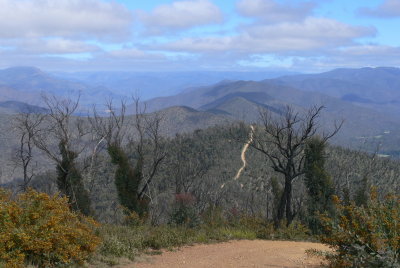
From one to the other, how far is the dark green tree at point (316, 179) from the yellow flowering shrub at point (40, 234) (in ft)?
54.2

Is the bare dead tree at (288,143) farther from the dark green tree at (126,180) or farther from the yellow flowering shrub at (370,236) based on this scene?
the yellow flowering shrub at (370,236)

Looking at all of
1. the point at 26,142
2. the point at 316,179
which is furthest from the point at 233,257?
the point at 26,142

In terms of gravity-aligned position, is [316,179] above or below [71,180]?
above

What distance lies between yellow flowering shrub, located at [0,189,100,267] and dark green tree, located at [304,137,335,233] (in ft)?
54.2

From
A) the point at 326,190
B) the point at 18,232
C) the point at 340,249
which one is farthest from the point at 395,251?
the point at 326,190

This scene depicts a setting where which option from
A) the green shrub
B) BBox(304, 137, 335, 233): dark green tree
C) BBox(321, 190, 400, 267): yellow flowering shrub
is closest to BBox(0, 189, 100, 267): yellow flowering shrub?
BBox(321, 190, 400, 267): yellow flowering shrub

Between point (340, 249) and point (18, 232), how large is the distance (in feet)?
17.5

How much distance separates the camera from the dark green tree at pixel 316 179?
2241 centimetres

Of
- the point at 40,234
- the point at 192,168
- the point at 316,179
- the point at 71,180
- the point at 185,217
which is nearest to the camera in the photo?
→ the point at 40,234

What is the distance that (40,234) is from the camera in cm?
698

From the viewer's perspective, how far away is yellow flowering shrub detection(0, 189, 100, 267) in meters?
6.68

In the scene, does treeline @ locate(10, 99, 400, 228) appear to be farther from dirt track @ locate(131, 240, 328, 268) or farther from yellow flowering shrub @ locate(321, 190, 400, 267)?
yellow flowering shrub @ locate(321, 190, 400, 267)

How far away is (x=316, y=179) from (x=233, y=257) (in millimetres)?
14632

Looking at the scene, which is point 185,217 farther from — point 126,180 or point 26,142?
point 26,142
